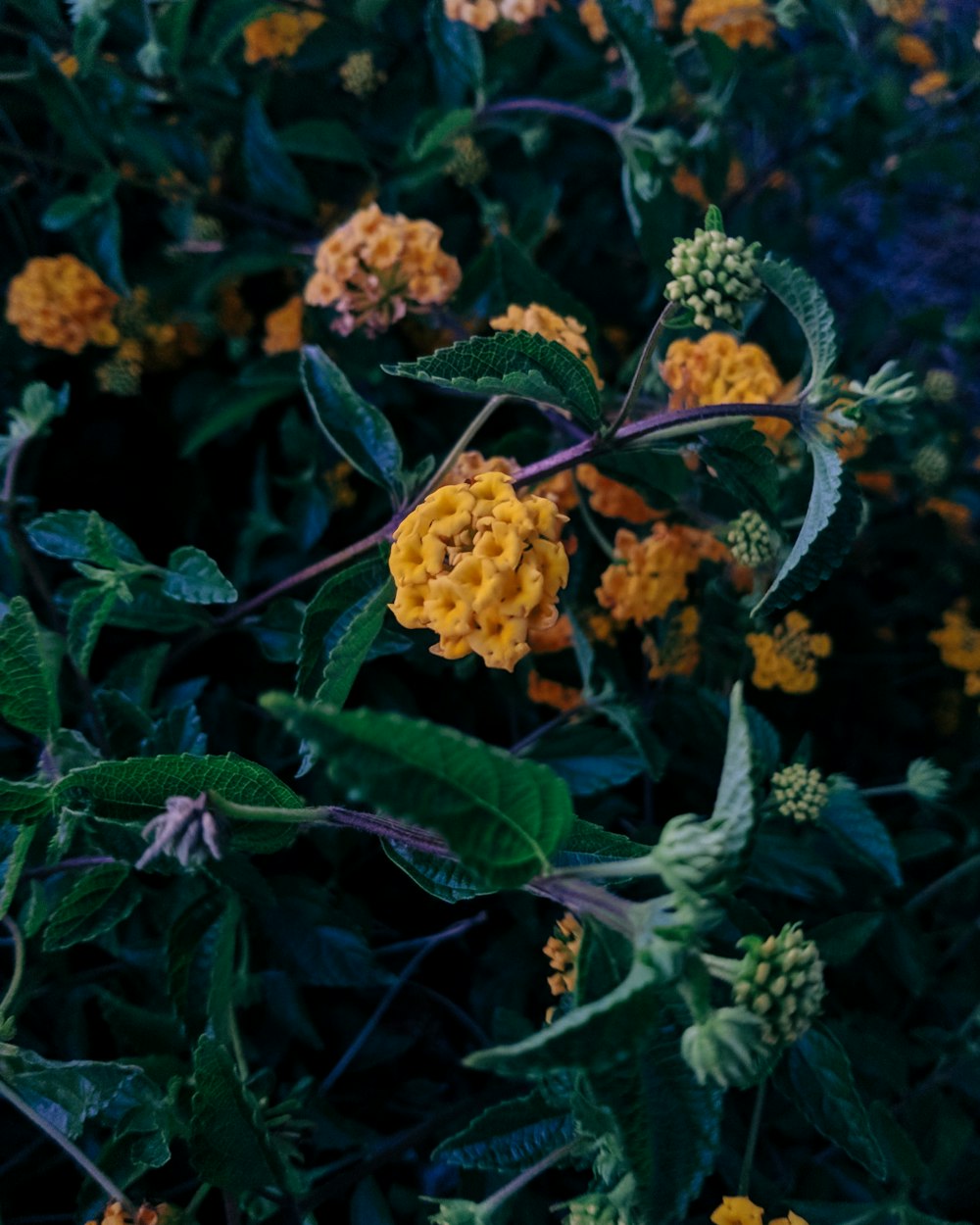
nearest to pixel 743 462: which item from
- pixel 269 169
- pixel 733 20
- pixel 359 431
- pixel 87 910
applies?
pixel 359 431

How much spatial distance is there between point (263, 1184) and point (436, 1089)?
41 cm

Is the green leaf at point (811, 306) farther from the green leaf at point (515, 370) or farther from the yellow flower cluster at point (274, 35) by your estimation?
the yellow flower cluster at point (274, 35)

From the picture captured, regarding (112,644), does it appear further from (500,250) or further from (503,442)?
(500,250)

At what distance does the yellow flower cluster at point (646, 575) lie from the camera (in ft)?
3.53

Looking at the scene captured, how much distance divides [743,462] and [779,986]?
1.36 feet

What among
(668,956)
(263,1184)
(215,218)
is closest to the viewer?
(668,956)

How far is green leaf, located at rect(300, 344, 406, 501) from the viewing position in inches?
36.2

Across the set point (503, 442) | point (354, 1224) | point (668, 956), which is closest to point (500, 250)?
point (503, 442)

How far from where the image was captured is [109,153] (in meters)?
1.47

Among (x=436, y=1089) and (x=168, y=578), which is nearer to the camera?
(x=168, y=578)

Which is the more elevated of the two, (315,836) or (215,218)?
(215,218)

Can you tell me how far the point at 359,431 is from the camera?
934mm

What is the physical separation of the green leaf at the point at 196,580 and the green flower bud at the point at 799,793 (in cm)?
62

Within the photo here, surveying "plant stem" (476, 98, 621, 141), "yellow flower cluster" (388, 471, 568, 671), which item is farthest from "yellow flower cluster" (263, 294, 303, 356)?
"yellow flower cluster" (388, 471, 568, 671)
